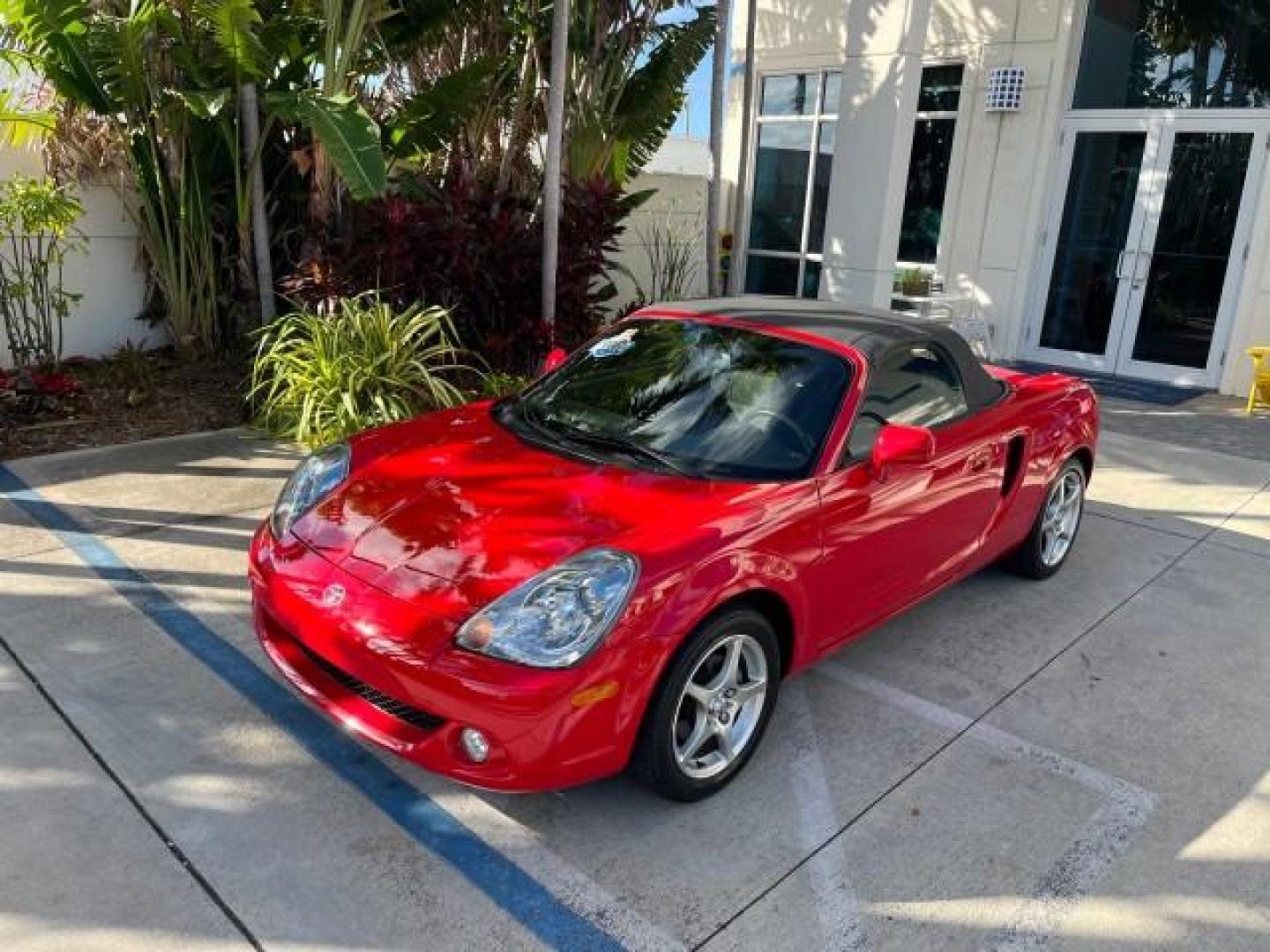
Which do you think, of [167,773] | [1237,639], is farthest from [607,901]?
[1237,639]

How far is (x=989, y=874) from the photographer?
284 cm

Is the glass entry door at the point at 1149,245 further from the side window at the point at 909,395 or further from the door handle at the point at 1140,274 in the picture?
the side window at the point at 909,395

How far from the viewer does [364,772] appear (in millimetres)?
3133

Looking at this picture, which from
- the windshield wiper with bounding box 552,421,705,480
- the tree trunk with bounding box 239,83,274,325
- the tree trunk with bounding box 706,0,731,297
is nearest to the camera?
the windshield wiper with bounding box 552,421,705,480

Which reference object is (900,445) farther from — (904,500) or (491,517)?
(491,517)

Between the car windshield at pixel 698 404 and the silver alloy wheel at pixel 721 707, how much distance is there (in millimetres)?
611

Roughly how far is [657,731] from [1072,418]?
321 centimetres

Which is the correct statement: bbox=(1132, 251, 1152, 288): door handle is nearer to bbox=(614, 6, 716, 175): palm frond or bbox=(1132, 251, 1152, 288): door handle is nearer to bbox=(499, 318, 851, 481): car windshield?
bbox=(614, 6, 716, 175): palm frond

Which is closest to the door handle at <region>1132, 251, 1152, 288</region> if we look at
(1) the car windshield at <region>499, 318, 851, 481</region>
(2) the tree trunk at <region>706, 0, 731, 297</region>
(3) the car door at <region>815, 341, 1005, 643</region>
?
(2) the tree trunk at <region>706, 0, 731, 297</region>

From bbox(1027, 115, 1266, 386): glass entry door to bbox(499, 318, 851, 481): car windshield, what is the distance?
7934 mm

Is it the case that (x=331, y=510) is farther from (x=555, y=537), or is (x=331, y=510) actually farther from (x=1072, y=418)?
(x=1072, y=418)

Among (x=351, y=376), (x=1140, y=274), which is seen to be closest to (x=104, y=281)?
(x=351, y=376)

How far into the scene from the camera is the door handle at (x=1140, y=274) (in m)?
10.0

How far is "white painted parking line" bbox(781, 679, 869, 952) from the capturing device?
8.50 feet
